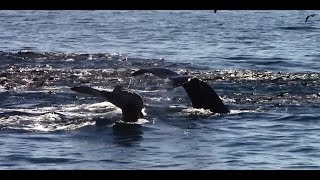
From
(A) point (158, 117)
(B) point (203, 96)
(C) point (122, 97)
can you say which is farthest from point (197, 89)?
(C) point (122, 97)

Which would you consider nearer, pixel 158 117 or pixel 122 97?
pixel 122 97

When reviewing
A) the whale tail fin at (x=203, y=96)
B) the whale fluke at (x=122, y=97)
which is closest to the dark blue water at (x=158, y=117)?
the whale tail fin at (x=203, y=96)

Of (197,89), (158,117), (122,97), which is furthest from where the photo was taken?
(197,89)

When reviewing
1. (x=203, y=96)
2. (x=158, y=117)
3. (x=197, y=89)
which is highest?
(x=197, y=89)

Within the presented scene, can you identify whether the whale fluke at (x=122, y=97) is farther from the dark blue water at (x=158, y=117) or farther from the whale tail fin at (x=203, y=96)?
the whale tail fin at (x=203, y=96)

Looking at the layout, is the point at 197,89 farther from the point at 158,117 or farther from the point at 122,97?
the point at 122,97

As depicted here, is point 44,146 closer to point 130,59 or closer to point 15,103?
point 15,103

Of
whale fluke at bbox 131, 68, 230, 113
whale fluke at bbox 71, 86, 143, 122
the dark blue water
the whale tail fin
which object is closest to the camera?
the dark blue water

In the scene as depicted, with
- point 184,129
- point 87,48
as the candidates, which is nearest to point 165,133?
point 184,129

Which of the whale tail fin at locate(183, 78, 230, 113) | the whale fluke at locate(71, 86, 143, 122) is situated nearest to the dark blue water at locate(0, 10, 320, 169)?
the whale tail fin at locate(183, 78, 230, 113)

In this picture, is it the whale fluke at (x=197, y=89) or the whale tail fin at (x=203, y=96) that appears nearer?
the whale fluke at (x=197, y=89)

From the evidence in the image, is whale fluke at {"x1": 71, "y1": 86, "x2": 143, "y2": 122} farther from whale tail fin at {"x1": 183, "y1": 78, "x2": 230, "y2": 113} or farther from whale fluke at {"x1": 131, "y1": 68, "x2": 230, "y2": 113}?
whale tail fin at {"x1": 183, "y1": 78, "x2": 230, "y2": 113}
